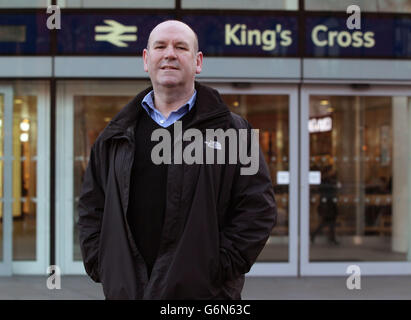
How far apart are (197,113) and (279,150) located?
227 inches

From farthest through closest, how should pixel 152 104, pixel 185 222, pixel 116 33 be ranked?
pixel 116 33, pixel 152 104, pixel 185 222

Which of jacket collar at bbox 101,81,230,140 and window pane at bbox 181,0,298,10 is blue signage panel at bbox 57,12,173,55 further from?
jacket collar at bbox 101,81,230,140

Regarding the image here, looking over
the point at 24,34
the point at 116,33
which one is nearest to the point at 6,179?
the point at 24,34

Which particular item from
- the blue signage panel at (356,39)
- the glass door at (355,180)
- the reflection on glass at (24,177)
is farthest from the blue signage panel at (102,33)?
the glass door at (355,180)

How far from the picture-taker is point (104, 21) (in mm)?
7840

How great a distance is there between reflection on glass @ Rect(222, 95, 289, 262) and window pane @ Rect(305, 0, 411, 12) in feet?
4.38

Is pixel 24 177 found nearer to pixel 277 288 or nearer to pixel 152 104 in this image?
pixel 277 288

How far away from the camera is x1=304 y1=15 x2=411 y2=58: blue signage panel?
26.1ft

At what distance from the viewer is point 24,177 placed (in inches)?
318

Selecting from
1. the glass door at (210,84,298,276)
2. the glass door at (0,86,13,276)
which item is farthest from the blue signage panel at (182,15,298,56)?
the glass door at (0,86,13,276)

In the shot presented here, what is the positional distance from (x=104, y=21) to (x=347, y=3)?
3.41 m

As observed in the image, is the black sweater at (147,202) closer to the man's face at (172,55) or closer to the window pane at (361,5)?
the man's face at (172,55)
